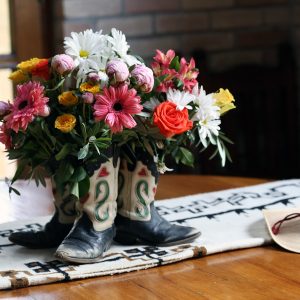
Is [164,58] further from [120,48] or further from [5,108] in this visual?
[5,108]

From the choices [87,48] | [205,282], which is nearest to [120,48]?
[87,48]

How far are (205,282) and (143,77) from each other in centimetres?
34

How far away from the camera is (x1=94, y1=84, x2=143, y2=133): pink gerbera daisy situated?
4.08 ft

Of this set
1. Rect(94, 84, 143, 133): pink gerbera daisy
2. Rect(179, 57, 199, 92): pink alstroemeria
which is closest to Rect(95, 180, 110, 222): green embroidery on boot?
Rect(94, 84, 143, 133): pink gerbera daisy

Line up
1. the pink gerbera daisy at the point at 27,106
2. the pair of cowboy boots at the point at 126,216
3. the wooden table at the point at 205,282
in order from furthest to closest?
1. the pair of cowboy boots at the point at 126,216
2. the pink gerbera daisy at the point at 27,106
3. the wooden table at the point at 205,282

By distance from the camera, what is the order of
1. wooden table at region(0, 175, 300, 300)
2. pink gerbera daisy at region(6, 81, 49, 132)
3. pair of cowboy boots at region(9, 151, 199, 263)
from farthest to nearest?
pair of cowboy boots at region(9, 151, 199, 263) < pink gerbera daisy at region(6, 81, 49, 132) < wooden table at region(0, 175, 300, 300)

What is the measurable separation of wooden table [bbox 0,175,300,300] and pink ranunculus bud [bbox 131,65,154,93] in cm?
29

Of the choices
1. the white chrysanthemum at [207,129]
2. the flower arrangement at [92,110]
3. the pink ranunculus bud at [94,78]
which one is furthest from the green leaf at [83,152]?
the white chrysanthemum at [207,129]

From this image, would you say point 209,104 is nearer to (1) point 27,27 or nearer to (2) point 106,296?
(2) point 106,296

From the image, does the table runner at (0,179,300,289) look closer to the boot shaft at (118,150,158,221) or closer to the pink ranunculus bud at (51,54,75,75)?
the boot shaft at (118,150,158,221)

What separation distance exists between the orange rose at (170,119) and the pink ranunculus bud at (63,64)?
0.15 meters

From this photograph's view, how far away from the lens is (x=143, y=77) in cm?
128

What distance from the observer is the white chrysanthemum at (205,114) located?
53.2 inches

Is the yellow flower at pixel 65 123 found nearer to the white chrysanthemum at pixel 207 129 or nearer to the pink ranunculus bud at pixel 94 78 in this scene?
the pink ranunculus bud at pixel 94 78
